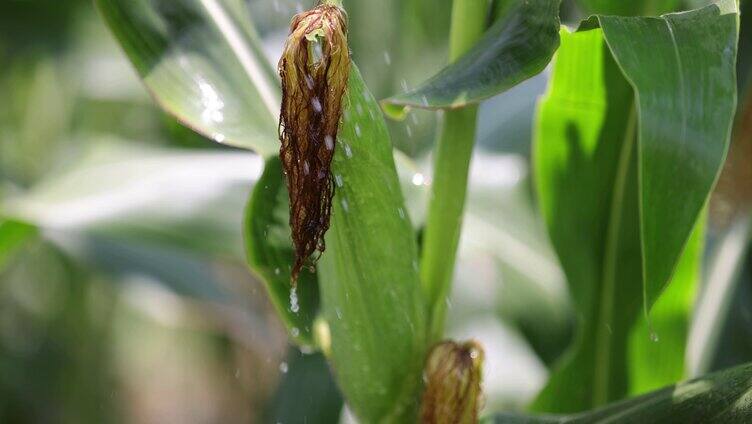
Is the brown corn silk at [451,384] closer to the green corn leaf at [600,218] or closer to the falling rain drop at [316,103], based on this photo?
the green corn leaf at [600,218]

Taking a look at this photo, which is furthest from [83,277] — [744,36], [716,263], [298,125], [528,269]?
[298,125]

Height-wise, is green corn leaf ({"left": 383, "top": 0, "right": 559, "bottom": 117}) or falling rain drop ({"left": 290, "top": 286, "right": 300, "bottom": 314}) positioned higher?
green corn leaf ({"left": 383, "top": 0, "right": 559, "bottom": 117})

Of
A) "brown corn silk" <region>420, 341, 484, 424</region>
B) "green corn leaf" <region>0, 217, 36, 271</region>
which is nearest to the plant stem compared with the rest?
"brown corn silk" <region>420, 341, 484, 424</region>

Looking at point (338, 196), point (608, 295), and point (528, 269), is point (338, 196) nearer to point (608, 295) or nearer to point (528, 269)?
point (608, 295)

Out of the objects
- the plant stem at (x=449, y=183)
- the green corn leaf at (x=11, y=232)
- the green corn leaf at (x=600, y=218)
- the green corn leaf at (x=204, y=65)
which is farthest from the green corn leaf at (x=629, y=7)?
the green corn leaf at (x=11, y=232)

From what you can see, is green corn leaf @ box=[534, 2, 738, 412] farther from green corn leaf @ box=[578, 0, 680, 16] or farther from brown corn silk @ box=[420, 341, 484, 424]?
brown corn silk @ box=[420, 341, 484, 424]

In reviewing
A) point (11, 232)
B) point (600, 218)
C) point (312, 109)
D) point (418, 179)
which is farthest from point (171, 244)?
point (312, 109)
